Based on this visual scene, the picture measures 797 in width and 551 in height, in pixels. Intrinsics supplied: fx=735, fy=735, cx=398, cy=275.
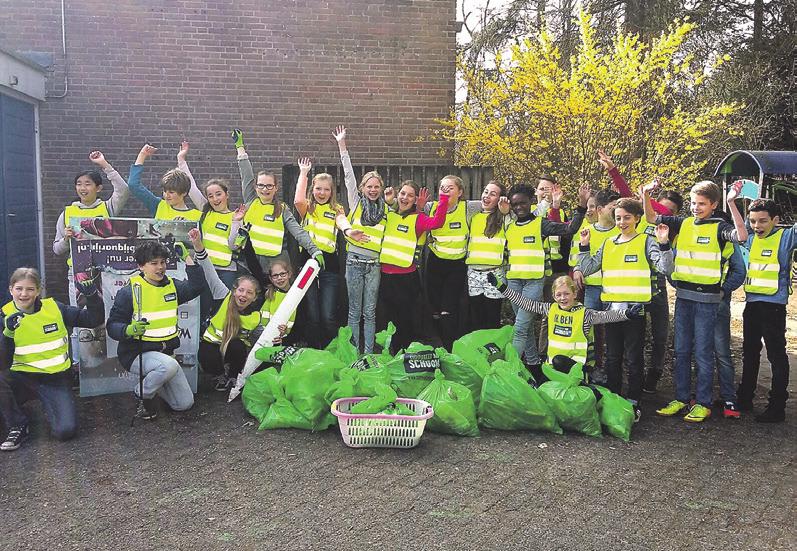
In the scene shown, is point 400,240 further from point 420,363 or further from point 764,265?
point 764,265

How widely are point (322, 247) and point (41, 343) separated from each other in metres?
2.50

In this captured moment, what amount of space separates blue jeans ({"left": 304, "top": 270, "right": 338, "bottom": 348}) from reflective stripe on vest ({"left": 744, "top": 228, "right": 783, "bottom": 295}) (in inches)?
134

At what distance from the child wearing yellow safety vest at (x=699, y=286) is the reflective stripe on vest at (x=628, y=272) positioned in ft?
0.79

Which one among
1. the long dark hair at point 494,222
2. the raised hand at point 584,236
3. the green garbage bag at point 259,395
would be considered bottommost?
the green garbage bag at point 259,395

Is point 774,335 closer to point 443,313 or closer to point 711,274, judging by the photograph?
point 711,274

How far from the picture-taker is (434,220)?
6.43 meters

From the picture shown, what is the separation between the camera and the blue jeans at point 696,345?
5430mm

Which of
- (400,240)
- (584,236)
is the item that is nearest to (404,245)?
(400,240)

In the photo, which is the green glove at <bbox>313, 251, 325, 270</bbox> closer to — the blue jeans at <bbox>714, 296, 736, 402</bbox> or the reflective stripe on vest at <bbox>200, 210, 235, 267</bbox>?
the reflective stripe on vest at <bbox>200, 210, 235, 267</bbox>

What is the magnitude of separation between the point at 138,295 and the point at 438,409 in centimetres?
232

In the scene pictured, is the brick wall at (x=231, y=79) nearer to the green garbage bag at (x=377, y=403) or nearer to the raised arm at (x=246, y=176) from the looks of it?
the raised arm at (x=246, y=176)

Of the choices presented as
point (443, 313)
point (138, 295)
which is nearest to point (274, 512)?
point (138, 295)

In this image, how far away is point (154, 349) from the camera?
544 centimetres

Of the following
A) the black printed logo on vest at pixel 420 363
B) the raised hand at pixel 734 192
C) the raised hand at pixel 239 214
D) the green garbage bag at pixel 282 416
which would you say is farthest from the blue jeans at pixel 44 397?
the raised hand at pixel 734 192
